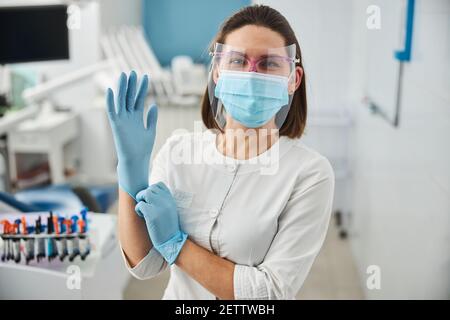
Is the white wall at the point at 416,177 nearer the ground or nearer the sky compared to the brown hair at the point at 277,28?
nearer the ground

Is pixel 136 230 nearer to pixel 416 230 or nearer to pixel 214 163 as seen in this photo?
pixel 214 163

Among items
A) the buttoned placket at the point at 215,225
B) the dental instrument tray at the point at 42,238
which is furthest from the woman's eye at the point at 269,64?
the dental instrument tray at the point at 42,238

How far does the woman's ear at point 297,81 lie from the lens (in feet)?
3.07

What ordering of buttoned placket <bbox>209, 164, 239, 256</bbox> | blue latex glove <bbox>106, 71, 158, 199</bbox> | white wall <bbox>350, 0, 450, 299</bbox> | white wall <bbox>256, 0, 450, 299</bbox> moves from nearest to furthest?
1. blue latex glove <bbox>106, 71, 158, 199</bbox>
2. buttoned placket <bbox>209, 164, 239, 256</bbox>
3. white wall <bbox>256, 0, 450, 299</bbox>
4. white wall <bbox>350, 0, 450, 299</bbox>

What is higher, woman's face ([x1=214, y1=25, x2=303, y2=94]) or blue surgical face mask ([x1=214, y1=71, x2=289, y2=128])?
woman's face ([x1=214, y1=25, x2=303, y2=94])

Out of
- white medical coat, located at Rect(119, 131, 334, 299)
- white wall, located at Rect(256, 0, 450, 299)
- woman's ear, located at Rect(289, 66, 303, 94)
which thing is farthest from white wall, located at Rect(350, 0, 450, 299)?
white medical coat, located at Rect(119, 131, 334, 299)

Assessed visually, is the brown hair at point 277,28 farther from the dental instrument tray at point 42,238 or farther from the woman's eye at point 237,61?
the dental instrument tray at point 42,238

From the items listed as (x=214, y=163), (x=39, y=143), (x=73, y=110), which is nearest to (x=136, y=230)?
(x=214, y=163)

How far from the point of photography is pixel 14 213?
150 cm

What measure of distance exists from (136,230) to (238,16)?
0.43 meters

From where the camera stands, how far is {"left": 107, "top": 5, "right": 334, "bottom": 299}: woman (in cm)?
89

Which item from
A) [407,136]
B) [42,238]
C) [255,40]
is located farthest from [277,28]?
[407,136]

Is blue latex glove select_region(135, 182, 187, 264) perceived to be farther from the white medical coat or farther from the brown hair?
the brown hair

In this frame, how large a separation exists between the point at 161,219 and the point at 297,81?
0.35 m
